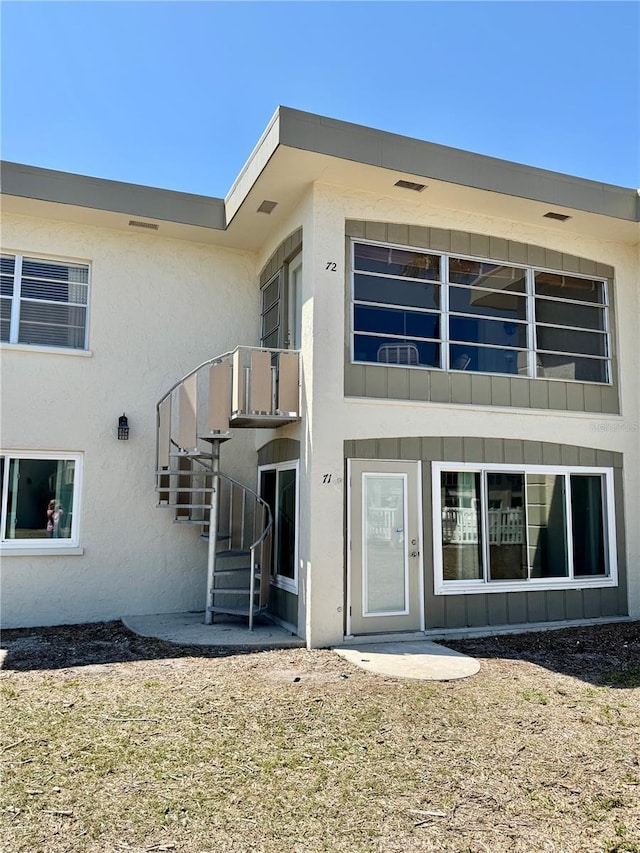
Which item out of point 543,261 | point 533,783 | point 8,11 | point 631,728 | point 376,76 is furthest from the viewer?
point 543,261

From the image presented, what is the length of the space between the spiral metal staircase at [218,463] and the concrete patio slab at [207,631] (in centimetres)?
19

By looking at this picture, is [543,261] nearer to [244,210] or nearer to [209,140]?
[244,210]

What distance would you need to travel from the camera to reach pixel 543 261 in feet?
30.8

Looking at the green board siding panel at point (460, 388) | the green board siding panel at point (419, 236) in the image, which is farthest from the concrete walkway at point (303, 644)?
the green board siding panel at point (419, 236)

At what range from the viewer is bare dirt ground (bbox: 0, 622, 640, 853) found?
347cm

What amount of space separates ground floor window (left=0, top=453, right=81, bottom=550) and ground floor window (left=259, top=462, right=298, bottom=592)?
2.70 metres

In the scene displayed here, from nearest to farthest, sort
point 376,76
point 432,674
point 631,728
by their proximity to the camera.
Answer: point 631,728, point 432,674, point 376,76

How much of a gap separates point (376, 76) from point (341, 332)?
3.56 m

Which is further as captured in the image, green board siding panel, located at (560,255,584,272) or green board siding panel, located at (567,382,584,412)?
green board siding panel, located at (560,255,584,272)

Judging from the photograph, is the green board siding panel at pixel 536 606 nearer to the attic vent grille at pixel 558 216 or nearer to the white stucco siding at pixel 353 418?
the white stucco siding at pixel 353 418

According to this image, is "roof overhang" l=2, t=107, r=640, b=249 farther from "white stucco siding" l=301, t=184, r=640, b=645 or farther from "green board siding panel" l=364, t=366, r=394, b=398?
"green board siding panel" l=364, t=366, r=394, b=398

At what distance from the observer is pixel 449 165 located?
26.1ft

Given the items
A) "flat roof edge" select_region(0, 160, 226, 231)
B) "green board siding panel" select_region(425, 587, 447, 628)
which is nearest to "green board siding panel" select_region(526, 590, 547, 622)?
"green board siding panel" select_region(425, 587, 447, 628)

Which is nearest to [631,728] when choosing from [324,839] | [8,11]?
[324,839]
